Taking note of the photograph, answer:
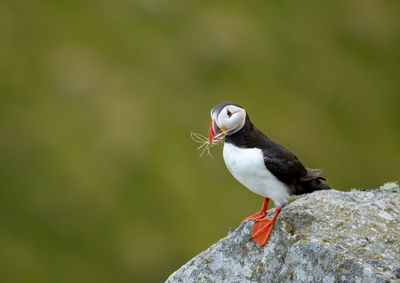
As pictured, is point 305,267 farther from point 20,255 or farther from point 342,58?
point 342,58

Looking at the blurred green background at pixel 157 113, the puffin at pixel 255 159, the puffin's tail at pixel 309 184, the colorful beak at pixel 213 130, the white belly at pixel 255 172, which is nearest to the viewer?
the colorful beak at pixel 213 130

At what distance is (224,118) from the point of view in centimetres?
636

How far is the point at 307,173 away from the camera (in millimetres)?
7172

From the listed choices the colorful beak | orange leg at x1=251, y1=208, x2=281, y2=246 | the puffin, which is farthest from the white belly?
the colorful beak

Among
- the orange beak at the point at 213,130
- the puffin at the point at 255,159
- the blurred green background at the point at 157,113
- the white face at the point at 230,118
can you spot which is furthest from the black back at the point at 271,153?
the blurred green background at the point at 157,113

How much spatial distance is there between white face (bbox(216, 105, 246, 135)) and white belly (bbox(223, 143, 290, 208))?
330mm

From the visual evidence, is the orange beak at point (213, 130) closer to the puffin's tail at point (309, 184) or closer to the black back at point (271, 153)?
the black back at point (271, 153)

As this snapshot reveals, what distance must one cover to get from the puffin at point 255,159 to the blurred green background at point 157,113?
42.9 ft

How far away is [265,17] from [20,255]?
55.8 ft

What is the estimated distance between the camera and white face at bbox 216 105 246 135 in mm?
6355

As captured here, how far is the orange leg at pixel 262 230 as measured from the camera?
648 cm

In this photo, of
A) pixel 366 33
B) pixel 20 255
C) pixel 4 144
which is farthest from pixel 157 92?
pixel 366 33

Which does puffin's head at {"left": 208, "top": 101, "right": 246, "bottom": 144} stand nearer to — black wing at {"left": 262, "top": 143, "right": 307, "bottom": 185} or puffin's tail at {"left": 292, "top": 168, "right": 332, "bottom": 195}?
black wing at {"left": 262, "top": 143, "right": 307, "bottom": 185}

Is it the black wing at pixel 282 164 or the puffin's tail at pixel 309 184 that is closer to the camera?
the black wing at pixel 282 164
